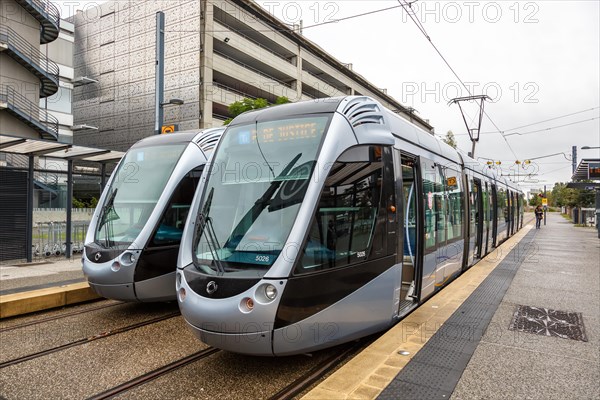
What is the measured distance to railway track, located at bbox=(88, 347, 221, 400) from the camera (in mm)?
4136

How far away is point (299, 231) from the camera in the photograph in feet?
13.7

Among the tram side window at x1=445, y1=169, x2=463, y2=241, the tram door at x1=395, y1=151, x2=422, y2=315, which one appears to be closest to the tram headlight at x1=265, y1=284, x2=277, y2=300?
the tram door at x1=395, y1=151, x2=422, y2=315

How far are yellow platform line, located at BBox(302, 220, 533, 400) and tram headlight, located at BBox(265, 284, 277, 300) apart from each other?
877 mm

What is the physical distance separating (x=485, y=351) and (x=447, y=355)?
1.92ft

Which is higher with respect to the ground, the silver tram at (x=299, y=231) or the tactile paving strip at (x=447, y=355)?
the silver tram at (x=299, y=231)

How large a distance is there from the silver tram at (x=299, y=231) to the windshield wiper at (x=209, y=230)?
1 centimetres

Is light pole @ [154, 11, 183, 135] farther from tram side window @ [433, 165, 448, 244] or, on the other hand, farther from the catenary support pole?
tram side window @ [433, 165, 448, 244]

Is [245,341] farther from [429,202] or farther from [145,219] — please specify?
[429,202]

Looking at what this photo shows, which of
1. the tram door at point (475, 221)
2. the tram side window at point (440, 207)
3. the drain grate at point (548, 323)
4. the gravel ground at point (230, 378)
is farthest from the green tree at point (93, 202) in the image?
the drain grate at point (548, 323)

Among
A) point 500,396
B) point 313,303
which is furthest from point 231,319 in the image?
point 500,396

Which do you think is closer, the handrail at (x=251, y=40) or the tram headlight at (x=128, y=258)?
the tram headlight at (x=128, y=258)

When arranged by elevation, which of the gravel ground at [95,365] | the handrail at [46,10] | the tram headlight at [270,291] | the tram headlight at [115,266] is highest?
the handrail at [46,10]

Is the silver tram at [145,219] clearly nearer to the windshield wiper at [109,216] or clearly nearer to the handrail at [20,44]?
the windshield wiper at [109,216]

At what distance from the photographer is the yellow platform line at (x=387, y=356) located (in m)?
3.49
